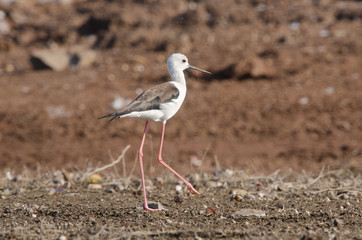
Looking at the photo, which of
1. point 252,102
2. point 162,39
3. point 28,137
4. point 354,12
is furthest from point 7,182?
point 354,12

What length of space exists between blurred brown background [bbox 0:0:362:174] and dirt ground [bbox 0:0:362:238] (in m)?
0.04

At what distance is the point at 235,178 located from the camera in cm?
599

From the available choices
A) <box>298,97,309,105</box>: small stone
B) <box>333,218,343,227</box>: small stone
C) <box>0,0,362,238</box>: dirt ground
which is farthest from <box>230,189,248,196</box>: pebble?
<box>298,97,309,105</box>: small stone

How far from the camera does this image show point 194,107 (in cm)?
1170

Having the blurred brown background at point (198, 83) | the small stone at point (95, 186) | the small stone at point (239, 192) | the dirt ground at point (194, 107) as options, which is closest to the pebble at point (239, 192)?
the small stone at point (239, 192)

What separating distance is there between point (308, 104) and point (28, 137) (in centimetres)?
590

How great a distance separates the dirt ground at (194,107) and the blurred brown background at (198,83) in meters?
0.04

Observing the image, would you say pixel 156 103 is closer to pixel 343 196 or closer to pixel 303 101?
pixel 343 196

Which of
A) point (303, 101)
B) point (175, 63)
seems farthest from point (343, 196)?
point (303, 101)

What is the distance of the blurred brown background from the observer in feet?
32.9

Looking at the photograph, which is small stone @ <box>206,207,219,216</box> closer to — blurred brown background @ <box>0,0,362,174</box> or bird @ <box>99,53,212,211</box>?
bird @ <box>99,53,212,211</box>

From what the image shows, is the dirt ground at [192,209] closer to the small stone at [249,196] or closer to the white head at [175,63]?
the small stone at [249,196]

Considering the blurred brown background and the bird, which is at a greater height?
the bird

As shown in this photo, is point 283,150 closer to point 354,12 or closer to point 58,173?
point 58,173
